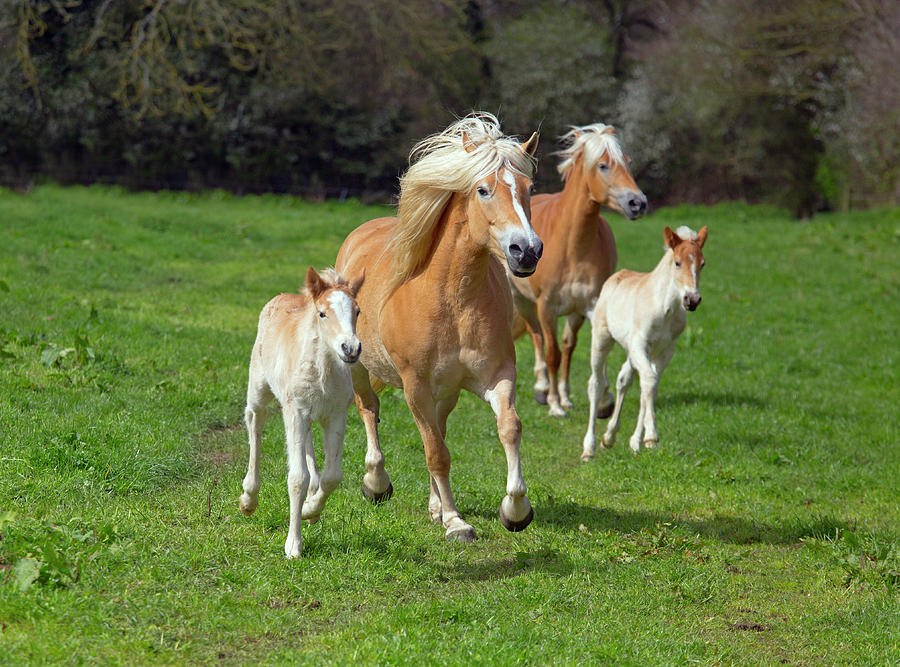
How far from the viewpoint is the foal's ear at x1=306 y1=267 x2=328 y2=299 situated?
509 centimetres

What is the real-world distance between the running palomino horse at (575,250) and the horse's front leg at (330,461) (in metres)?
4.84

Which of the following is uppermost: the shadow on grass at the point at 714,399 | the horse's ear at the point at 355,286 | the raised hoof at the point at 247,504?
the horse's ear at the point at 355,286

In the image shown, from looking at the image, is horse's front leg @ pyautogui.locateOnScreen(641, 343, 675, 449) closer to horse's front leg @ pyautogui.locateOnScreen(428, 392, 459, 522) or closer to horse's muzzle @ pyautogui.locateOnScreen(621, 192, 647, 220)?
horse's muzzle @ pyautogui.locateOnScreen(621, 192, 647, 220)

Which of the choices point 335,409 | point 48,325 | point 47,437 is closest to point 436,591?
point 335,409

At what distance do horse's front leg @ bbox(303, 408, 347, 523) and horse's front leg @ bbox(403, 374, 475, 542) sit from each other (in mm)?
711

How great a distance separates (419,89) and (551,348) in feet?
86.6

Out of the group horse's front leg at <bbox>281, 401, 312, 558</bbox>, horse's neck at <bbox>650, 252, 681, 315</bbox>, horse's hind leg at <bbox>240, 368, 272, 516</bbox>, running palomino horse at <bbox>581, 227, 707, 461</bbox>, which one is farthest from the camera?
horse's neck at <bbox>650, 252, 681, 315</bbox>

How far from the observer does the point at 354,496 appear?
6656mm

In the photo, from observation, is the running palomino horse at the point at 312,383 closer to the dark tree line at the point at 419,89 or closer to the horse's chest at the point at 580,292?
the horse's chest at the point at 580,292

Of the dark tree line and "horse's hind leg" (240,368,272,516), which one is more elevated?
the dark tree line

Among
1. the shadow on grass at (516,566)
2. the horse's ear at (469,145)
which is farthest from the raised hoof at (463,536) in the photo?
the horse's ear at (469,145)

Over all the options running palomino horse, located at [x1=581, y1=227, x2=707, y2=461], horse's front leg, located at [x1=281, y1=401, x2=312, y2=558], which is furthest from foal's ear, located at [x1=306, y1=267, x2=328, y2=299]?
running palomino horse, located at [x1=581, y1=227, x2=707, y2=461]

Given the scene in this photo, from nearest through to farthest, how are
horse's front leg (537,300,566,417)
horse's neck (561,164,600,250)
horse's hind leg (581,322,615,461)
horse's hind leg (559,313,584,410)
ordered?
horse's hind leg (581,322,615,461)
horse's neck (561,164,600,250)
horse's front leg (537,300,566,417)
horse's hind leg (559,313,584,410)

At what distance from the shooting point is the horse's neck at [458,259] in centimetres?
596
